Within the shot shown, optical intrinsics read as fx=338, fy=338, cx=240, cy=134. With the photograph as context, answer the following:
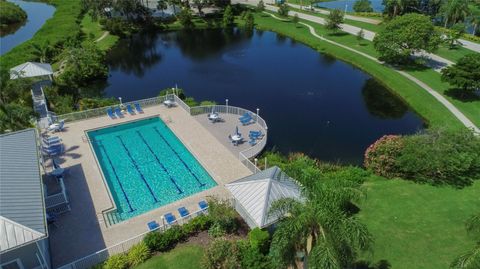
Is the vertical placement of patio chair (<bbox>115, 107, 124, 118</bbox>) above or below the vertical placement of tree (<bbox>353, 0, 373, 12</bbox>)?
below

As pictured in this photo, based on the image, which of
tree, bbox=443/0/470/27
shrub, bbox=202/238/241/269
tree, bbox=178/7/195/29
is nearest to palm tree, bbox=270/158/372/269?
shrub, bbox=202/238/241/269

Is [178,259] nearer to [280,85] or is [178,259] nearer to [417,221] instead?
[417,221]

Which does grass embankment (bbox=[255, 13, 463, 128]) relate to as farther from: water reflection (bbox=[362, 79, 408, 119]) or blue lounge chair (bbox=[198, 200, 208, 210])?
blue lounge chair (bbox=[198, 200, 208, 210])

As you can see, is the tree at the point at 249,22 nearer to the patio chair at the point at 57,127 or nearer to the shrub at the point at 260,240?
the patio chair at the point at 57,127

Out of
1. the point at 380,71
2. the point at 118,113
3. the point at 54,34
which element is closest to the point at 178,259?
the point at 118,113

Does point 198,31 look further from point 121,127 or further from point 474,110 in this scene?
point 474,110

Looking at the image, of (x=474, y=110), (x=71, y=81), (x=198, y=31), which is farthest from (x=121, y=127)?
(x=198, y=31)
